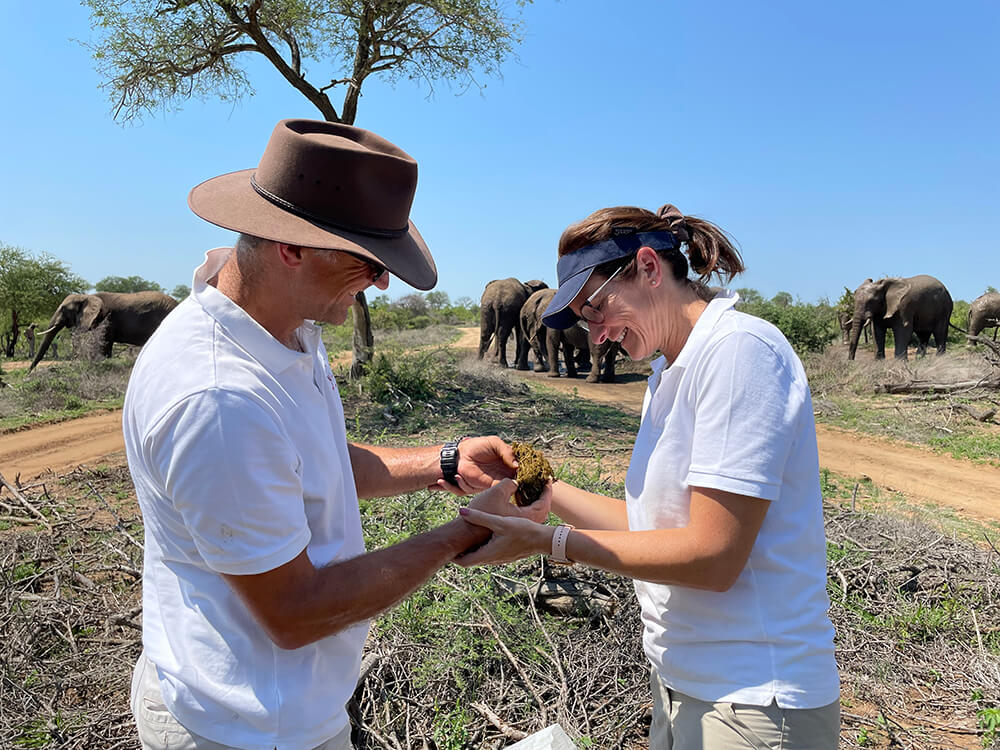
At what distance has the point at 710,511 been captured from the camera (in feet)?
5.19

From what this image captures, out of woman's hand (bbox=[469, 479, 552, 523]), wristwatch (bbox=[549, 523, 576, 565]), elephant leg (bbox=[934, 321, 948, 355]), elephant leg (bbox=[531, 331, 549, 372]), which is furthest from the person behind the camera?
elephant leg (bbox=[531, 331, 549, 372])

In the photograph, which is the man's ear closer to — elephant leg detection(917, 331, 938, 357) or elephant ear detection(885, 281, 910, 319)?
elephant ear detection(885, 281, 910, 319)

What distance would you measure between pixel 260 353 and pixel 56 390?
14.7 meters

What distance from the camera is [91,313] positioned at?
750 inches

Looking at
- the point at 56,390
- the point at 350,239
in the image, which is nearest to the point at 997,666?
the point at 350,239

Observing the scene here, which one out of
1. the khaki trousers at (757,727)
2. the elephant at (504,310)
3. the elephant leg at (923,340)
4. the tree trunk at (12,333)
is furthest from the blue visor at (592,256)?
the tree trunk at (12,333)

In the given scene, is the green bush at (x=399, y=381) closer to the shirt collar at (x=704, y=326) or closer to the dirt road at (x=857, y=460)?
the dirt road at (x=857, y=460)

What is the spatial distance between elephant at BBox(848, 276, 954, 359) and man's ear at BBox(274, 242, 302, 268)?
1887 centimetres

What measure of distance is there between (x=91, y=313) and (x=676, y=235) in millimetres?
21117

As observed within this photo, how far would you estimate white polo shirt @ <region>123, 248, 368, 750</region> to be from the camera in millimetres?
1308

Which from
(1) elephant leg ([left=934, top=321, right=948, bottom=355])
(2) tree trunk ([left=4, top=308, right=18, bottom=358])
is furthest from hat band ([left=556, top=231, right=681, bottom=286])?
(2) tree trunk ([left=4, top=308, right=18, bottom=358])

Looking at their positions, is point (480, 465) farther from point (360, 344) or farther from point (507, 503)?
point (360, 344)

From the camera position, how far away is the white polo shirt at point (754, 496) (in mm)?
1561

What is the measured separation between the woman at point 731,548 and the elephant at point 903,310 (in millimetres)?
18183
